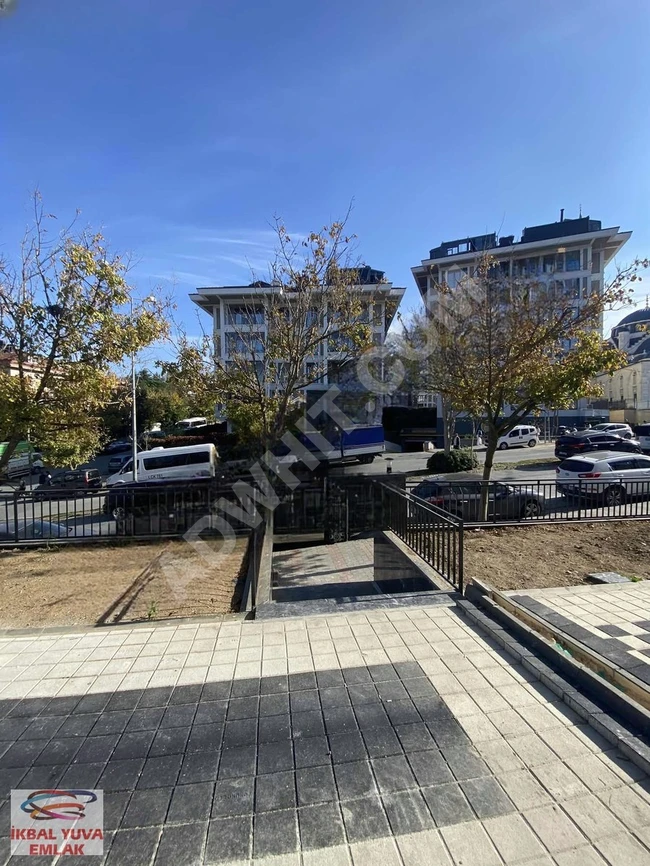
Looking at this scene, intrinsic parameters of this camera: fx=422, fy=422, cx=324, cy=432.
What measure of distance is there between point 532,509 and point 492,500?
0.85m

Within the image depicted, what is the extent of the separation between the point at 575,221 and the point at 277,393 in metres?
40.9

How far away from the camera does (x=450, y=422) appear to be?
25.2m

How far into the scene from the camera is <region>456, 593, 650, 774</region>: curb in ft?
7.66

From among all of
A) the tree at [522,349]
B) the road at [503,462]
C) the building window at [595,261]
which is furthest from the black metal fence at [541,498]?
the building window at [595,261]

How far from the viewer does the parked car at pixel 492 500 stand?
9.41 metres

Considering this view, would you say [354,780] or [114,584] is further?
[114,584]

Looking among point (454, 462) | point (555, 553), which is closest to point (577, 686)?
point (555, 553)

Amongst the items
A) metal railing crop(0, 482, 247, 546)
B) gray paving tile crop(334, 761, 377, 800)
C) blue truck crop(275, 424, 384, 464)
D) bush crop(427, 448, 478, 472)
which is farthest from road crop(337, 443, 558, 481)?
gray paving tile crop(334, 761, 377, 800)

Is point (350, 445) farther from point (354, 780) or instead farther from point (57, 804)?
point (57, 804)

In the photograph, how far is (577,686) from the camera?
282cm

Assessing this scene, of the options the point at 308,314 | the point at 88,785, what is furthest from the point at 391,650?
the point at 308,314

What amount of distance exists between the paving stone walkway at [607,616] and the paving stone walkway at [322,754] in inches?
27.6

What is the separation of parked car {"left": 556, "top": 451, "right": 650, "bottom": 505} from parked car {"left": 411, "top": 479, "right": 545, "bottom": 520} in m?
0.71

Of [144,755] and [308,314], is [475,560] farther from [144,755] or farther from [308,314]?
[308,314]
